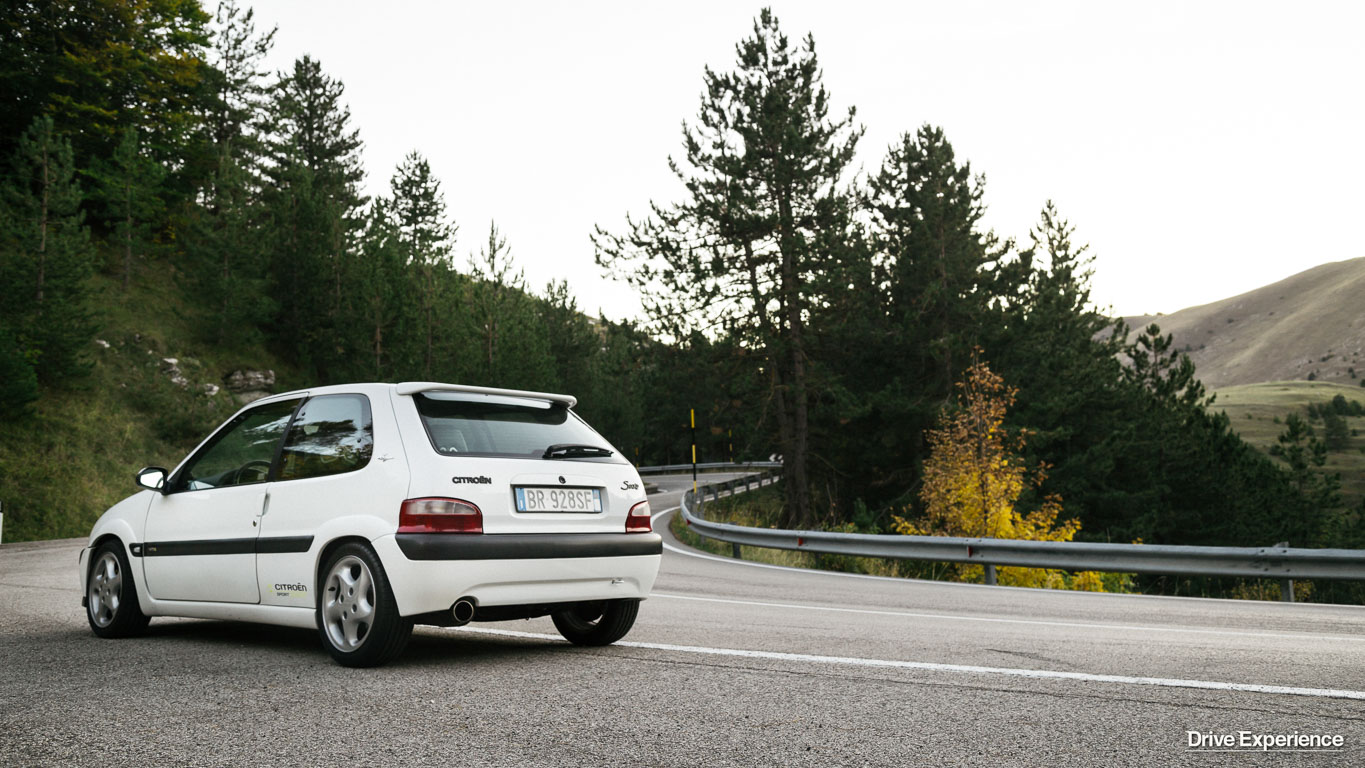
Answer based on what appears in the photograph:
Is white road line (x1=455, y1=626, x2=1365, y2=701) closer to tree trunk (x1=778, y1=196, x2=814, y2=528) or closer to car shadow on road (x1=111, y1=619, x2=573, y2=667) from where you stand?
car shadow on road (x1=111, y1=619, x2=573, y2=667)

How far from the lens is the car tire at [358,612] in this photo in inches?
205

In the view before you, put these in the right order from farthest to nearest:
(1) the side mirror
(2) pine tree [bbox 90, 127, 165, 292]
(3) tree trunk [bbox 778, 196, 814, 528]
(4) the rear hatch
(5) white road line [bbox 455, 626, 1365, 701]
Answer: (2) pine tree [bbox 90, 127, 165, 292], (3) tree trunk [bbox 778, 196, 814, 528], (1) the side mirror, (4) the rear hatch, (5) white road line [bbox 455, 626, 1365, 701]

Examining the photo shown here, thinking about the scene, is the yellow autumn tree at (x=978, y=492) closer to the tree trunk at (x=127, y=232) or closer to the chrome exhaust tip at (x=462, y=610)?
the chrome exhaust tip at (x=462, y=610)

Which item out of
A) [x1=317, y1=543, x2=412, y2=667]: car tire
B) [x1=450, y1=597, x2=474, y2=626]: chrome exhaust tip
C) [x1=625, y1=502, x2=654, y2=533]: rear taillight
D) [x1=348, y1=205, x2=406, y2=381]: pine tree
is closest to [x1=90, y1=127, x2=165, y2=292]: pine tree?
[x1=348, y1=205, x2=406, y2=381]: pine tree

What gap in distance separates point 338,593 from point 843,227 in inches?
1094

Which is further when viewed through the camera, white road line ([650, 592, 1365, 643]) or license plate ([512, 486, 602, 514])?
white road line ([650, 592, 1365, 643])

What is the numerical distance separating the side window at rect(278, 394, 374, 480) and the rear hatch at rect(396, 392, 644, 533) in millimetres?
292

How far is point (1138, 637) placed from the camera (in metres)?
6.76

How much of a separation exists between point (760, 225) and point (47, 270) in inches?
865

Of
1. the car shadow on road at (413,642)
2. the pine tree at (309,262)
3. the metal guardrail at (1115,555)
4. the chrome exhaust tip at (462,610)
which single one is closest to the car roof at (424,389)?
the chrome exhaust tip at (462,610)

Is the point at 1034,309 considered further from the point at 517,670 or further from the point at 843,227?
the point at 517,670

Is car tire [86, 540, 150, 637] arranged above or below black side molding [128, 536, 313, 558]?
below

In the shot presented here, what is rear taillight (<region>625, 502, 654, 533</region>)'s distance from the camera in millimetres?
6090

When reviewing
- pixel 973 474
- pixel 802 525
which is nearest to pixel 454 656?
pixel 973 474
